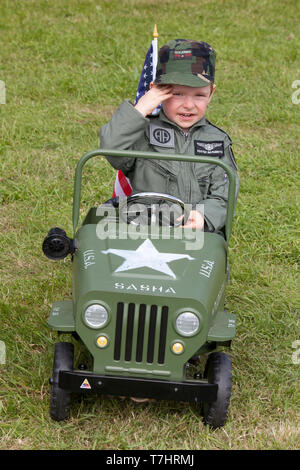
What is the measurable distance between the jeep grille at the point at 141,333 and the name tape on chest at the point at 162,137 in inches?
46.7

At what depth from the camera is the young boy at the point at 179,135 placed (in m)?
3.79

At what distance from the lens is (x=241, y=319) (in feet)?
14.3

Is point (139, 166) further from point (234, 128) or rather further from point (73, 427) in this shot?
point (234, 128)

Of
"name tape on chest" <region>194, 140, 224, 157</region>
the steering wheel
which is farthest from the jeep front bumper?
"name tape on chest" <region>194, 140, 224, 157</region>

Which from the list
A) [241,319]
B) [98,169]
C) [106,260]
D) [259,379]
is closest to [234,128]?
[98,169]

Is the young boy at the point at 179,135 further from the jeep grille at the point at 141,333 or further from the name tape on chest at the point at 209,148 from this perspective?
the jeep grille at the point at 141,333

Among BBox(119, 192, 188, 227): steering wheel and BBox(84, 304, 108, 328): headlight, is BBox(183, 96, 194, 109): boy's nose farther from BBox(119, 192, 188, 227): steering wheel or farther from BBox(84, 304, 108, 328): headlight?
BBox(84, 304, 108, 328): headlight

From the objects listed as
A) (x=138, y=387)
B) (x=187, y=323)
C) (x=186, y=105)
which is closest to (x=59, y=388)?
(x=138, y=387)

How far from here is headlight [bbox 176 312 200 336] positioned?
3002mm

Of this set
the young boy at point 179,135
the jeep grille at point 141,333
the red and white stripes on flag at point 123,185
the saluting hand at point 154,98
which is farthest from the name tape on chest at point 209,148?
the jeep grille at point 141,333

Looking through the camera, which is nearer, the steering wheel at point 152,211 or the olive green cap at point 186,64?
the steering wheel at point 152,211

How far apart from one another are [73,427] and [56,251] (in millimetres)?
786

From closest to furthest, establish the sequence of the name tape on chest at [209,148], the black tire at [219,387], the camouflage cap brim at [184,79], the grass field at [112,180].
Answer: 1. the black tire at [219,387]
2. the grass field at [112,180]
3. the camouflage cap brim at [184,79]
4. the name tape on chest at [209,148]
